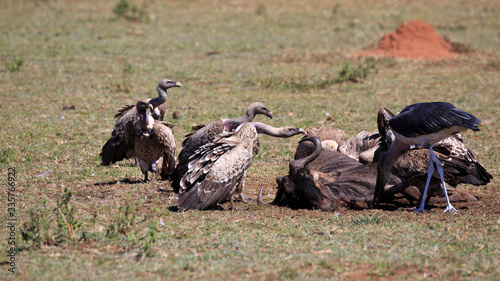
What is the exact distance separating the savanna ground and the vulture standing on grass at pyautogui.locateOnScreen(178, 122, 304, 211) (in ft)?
0.76

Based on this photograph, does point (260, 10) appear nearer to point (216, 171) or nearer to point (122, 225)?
point (216, 171)

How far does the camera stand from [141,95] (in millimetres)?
11531

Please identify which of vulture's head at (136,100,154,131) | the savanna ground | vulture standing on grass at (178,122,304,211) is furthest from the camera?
vulture's head at (136,100,154,131)

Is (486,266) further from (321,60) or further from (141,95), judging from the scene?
(321,60)

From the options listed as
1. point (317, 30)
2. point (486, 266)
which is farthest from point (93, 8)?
point (486, 266)

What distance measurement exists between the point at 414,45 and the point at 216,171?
11.0 m

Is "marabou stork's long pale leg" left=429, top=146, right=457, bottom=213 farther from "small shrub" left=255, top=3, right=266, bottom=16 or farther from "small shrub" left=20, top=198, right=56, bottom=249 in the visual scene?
"small shrub" left=255, top=3, right=266, bottom=16

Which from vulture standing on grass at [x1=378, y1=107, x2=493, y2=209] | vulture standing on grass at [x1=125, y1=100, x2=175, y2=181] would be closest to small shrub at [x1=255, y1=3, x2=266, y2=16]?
vulture standing on grass at [x1=125, y1=100, x2=175, y2=181]

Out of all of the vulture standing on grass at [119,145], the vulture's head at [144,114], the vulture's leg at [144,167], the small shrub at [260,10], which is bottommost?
the vulture's leg at [144,167]

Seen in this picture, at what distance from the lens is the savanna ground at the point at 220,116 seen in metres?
4.57

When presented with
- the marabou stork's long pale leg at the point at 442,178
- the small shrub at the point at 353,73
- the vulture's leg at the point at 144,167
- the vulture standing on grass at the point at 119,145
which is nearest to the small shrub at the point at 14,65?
the vulture standing on grass at the point at 119,145

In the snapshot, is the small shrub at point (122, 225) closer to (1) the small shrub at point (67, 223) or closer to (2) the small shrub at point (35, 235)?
(1) the small shrub at point (67, 223)

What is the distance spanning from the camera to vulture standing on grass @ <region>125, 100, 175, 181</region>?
23.2ft

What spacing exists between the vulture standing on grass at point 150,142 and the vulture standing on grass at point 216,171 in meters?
0.72
